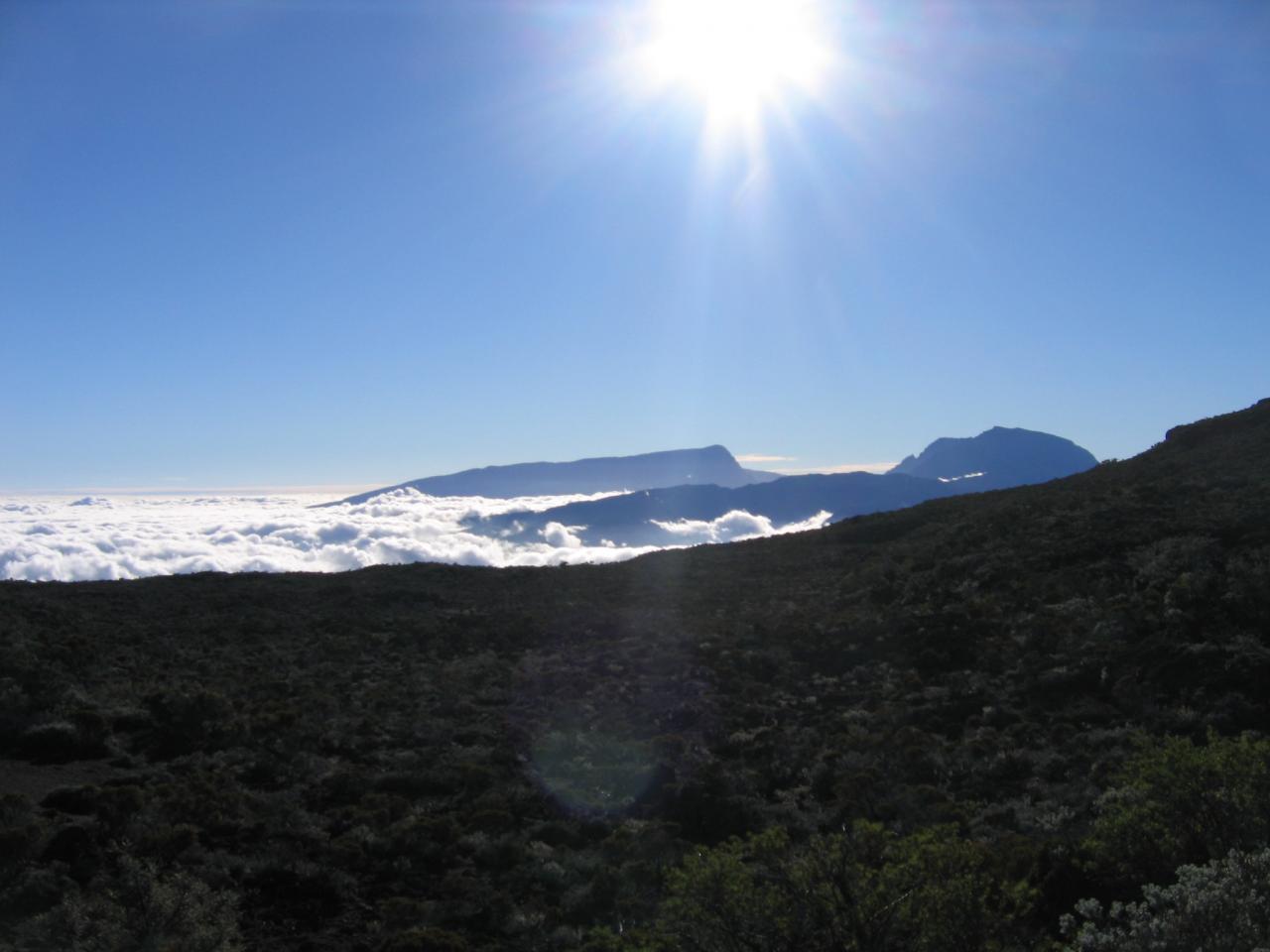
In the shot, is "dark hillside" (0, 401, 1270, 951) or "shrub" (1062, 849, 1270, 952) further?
"dark hillside" (0, 401, 1270, 951)

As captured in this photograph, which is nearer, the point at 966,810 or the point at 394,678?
the point at 966,810

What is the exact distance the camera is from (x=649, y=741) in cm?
1409

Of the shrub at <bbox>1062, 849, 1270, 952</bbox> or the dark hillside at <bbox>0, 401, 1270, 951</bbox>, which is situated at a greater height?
the shrub at <bbox>1062, 849, 1270, 952</bbox>

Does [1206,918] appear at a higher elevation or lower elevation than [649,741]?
higher

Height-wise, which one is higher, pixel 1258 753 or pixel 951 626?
pixel 1258 753

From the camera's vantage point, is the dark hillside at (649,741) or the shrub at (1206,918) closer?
the shrub at (1206,918)

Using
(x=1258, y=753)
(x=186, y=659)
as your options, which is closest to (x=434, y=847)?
(x=1258, y=753)

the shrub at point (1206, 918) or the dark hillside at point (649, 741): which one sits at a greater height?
the shrub at point (1206, 918)

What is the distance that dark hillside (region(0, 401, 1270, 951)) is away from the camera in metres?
7.11

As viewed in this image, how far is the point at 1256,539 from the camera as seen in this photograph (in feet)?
61.0

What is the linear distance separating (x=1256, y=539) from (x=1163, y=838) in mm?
15625

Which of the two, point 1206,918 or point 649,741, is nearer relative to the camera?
point 1206,918

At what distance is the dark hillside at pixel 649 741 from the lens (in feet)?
23.3

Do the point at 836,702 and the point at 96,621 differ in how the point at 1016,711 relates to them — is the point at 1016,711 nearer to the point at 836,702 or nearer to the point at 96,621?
the point at 836,702
